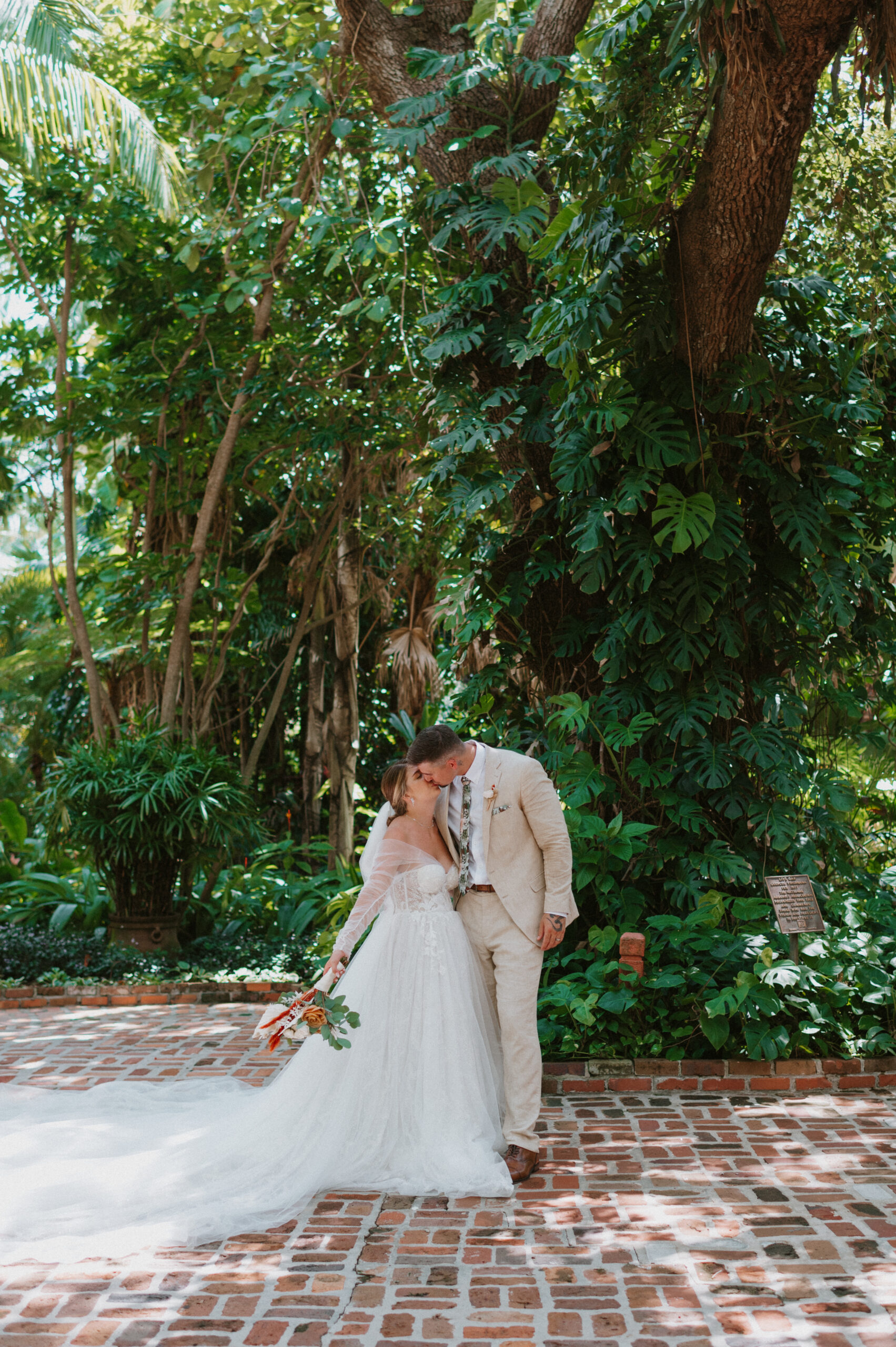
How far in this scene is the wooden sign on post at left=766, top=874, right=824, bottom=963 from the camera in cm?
555

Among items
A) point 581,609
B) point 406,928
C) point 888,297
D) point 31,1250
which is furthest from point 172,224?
point 31,1250

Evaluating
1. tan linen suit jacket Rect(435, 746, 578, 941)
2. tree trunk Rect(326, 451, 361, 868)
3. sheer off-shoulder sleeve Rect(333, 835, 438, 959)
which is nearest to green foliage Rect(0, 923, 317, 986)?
tree trunk Rect(326, 451, 361, 868)

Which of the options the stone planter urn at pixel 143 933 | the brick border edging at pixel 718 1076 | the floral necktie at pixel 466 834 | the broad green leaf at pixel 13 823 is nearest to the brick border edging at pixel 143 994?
the stone planter urn at pixel 143 933

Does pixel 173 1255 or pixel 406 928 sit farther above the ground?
pixel 406 928

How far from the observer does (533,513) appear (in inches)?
270

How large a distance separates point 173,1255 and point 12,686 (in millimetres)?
13079

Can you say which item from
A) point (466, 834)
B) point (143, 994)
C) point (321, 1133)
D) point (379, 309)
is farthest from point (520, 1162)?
point (379, 309)

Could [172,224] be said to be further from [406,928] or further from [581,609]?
[406,928]

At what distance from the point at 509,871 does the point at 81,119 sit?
6.47 meters

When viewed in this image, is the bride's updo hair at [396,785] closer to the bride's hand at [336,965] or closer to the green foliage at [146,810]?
the bride's hand at [336,965]

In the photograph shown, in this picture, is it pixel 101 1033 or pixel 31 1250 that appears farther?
pixel 101 1033

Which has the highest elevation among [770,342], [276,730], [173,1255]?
[770,342]

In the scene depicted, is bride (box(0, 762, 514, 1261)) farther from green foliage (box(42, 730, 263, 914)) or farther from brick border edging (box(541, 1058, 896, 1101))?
green foliage (box(42, 730, 263, 914))

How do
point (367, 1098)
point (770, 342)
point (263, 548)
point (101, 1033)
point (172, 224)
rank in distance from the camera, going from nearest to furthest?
point (367, 1098), point (770, 342), point (101, 1033), point (172, 224), point (263, 548)
